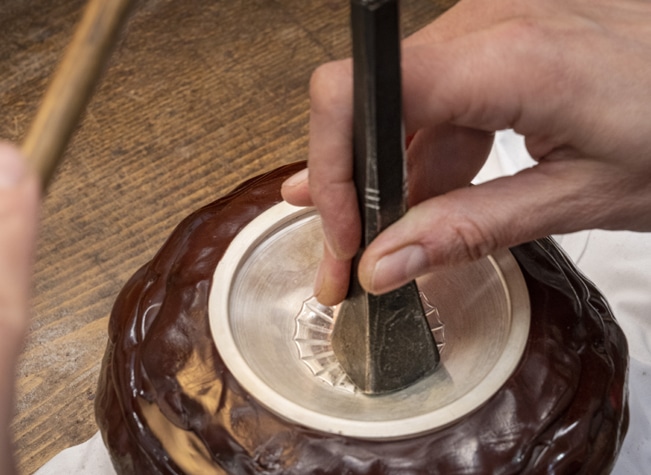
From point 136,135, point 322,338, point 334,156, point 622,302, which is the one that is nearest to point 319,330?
→ point 322,338

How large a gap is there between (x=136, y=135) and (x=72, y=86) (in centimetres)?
116

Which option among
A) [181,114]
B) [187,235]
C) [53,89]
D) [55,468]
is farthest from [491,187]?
[181,114]

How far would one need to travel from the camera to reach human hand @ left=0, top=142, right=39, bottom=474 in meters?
0.49

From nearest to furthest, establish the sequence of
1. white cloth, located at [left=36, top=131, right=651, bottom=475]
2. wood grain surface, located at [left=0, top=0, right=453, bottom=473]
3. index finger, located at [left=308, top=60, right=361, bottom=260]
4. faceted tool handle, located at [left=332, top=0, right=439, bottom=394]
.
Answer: faceted tool handle, located at [left=332, top=0, right=439, bottom=394] < index finger, located at [left=308, top=60, right=361, bottom=260] < white cloth, located at [left=36, top=131, right=651, bottom=475] < wood grain surface, located at [left=0, top=0, right=453, bottom=473]

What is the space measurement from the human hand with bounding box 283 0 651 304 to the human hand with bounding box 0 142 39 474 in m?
0.43

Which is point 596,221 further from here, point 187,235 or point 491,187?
point 187,235

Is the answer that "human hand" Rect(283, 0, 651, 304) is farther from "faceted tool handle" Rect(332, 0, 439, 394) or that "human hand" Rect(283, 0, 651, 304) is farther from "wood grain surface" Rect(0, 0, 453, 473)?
"wood grain surface" Rect(0, 0, 453, 473)

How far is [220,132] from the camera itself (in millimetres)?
1709

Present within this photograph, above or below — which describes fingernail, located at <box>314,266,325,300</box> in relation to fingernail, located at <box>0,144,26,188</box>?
below

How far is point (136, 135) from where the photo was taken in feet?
5.60

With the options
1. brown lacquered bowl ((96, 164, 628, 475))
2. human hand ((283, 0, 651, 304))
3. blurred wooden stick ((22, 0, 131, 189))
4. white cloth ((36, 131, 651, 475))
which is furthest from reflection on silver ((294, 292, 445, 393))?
blurred wooden stick ((22, 0, 131, 189))

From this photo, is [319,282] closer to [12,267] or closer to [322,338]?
[322,338]

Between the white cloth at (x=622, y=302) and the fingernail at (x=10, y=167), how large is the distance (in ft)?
2.78

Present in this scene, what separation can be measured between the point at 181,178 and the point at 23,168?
1.11 metres
